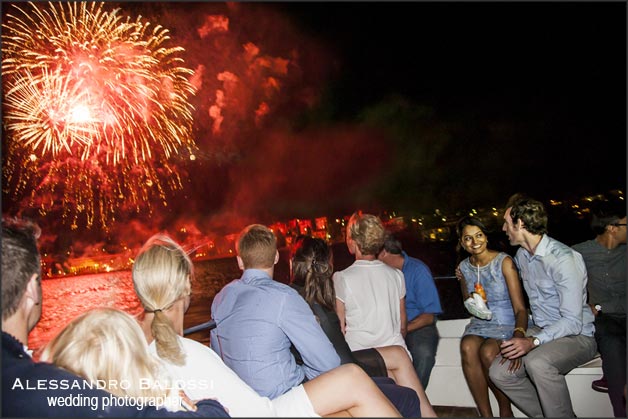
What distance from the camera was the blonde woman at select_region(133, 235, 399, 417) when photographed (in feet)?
6.23

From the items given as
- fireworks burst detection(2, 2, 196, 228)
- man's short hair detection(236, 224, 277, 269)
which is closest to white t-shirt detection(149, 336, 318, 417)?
man's short hair detection(236, 224, 277, 269)

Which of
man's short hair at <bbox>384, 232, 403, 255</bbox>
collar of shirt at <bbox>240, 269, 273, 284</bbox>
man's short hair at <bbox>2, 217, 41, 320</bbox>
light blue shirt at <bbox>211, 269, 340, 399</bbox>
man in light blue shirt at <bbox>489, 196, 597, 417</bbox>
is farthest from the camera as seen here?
man's short hair at <bbox>384, 232, 403, 255</bbox>

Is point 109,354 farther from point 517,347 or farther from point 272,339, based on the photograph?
point 517,347

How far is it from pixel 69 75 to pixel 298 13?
34.3 ft

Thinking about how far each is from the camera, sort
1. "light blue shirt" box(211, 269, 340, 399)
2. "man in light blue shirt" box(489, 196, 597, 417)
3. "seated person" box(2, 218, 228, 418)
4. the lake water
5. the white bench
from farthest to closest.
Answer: the lake water
the white bench
"man in light blue shirt" box(489, 196, 597, 417)
"light blue shirt" box(211, 269, 340, 399)
"seated person" box(2, 218, 228, 418)

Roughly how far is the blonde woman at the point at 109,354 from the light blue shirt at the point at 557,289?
2.25 metres

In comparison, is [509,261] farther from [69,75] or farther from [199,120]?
[199,120]

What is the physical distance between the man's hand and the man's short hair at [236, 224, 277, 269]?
4.82 ft

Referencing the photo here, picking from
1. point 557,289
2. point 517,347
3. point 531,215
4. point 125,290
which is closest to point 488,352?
point 517,347

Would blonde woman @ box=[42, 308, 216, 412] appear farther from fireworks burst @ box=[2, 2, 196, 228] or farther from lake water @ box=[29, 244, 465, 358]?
lake water @ box=[29, 244, 465, 358]

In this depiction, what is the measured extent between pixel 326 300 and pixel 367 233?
51 centimetres

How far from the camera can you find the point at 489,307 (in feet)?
11.1

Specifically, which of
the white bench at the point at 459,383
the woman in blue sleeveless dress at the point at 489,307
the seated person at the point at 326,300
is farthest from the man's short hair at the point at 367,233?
the white bench at the point at 459,383

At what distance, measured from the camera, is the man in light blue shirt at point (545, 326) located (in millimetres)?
2857
